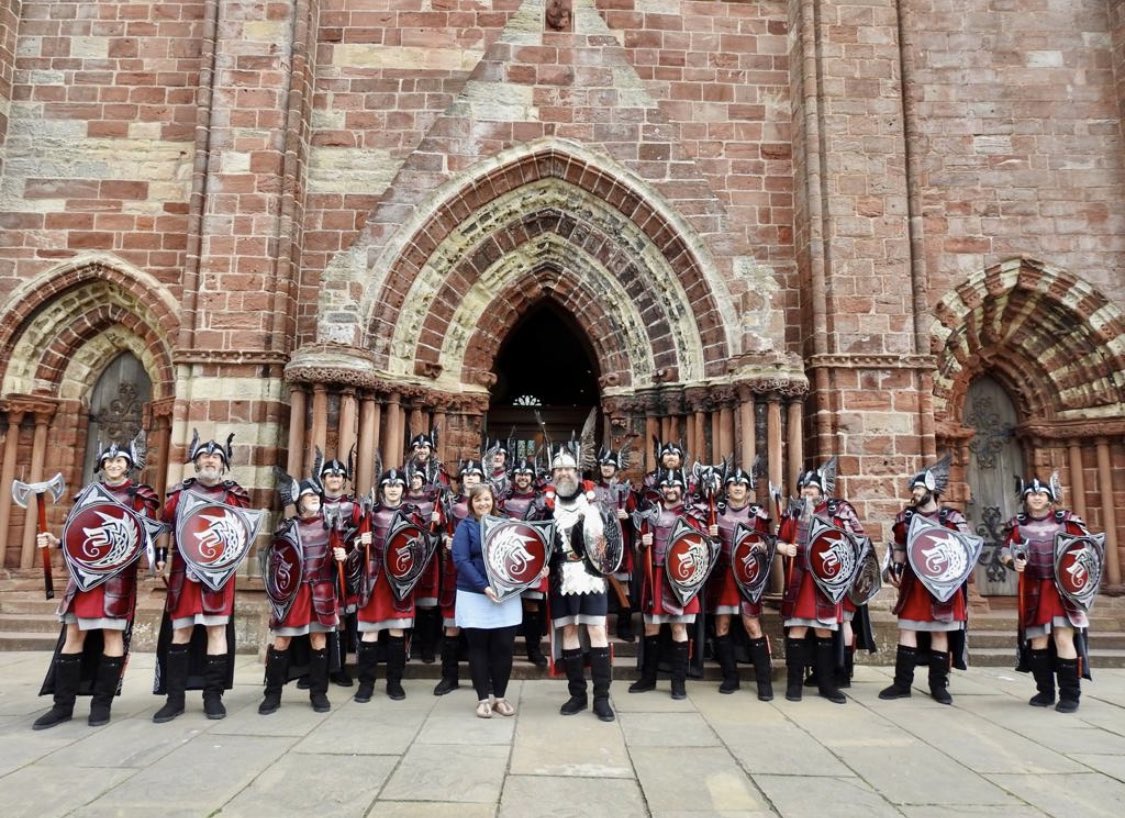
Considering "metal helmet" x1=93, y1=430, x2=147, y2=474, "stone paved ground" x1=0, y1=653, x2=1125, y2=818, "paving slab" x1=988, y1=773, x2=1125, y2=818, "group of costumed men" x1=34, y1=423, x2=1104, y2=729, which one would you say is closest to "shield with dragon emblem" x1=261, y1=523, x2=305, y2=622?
"group of costumed men" x1=34, y1=423, x2=1104, y2=729

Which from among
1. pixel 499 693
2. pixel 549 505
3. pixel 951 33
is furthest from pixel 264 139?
pixel 951 33

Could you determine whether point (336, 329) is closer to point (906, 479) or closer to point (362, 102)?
point (362, 102)

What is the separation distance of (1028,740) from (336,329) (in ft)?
25.2

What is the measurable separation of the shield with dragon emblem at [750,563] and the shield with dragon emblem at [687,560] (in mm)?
212

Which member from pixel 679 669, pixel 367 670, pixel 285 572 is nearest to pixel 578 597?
pixel 679 669

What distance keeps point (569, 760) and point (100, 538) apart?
3.80m

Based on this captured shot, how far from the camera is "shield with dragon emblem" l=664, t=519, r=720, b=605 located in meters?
6.12

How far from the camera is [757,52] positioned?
1030cm

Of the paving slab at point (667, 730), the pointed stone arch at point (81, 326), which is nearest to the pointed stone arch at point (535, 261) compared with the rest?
the pointed stone arch at point (81, 326)

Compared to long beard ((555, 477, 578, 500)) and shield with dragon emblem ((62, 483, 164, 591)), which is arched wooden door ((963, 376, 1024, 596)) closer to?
long beard ((555, 477, 578, 500))

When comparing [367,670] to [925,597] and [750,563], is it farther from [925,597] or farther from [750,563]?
[925,597]

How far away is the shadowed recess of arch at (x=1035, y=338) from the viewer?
32.0ft

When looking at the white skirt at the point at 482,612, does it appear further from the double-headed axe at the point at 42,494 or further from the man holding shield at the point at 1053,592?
the man holding shield at the point at 1053,592

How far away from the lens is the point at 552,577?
5.70 m
